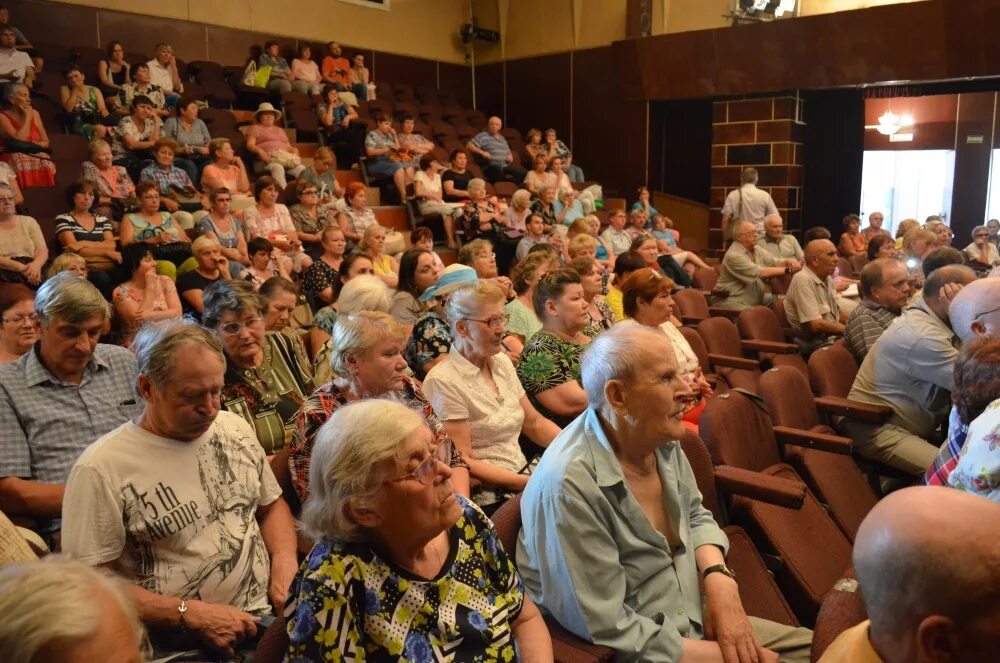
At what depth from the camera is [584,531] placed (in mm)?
1617

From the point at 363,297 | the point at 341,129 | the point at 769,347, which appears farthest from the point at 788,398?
the point at 341,129

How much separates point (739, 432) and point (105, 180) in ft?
16.1

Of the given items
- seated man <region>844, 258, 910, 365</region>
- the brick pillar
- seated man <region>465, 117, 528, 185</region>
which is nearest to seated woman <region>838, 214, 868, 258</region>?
the brick pillar

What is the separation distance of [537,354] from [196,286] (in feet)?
7.66

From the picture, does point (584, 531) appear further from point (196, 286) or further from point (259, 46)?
point (259, 46)

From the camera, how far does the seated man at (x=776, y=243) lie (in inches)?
250

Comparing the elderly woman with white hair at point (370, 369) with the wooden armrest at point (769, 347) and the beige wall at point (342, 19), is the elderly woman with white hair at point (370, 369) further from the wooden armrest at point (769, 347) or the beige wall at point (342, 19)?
the beige wall at point (342, 19)

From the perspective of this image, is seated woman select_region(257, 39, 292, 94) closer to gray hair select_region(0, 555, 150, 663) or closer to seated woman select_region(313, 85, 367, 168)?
seated woman select_region(313, 85, 367, 168)

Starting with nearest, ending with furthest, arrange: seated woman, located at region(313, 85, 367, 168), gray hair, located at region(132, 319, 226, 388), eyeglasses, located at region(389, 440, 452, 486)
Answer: eyeglasses, located at region(389, 440, 452, 486)
gray hair, located at region(132, 319, 226, 388)
seated woman, located at region(313, 85, 367, 168)

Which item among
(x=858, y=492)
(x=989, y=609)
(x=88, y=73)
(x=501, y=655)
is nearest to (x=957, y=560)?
(x=989, y=609)

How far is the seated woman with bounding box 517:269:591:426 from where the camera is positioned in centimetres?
289

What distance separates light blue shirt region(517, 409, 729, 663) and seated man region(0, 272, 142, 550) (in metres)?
1.23

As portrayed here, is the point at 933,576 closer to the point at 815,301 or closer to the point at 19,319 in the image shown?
the point at 19,319

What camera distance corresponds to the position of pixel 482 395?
257 centimetres
